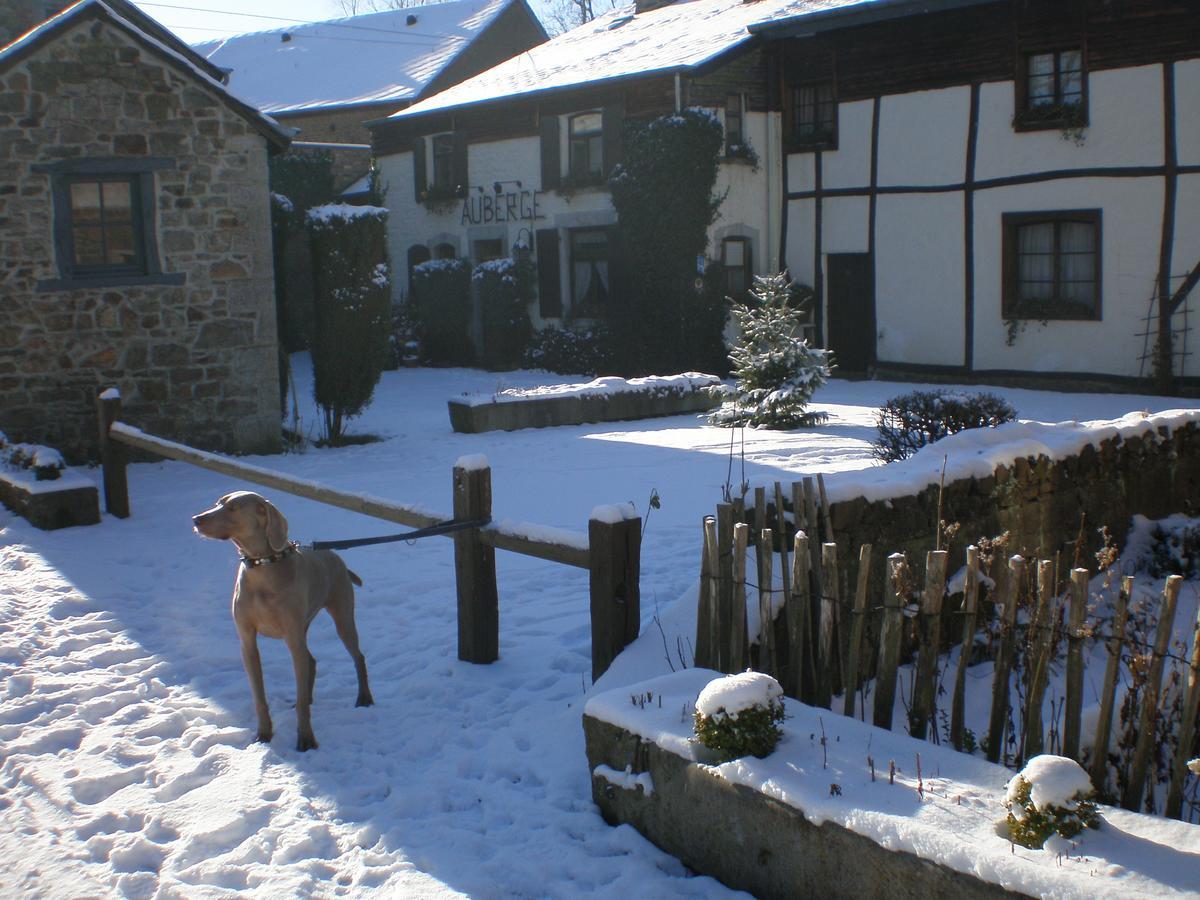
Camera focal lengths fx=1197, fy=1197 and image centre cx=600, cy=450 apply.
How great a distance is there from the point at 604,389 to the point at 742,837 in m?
11.3

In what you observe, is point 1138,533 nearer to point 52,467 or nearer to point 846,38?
point 52,467

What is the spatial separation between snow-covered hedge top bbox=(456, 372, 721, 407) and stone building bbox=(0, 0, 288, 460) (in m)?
2.76

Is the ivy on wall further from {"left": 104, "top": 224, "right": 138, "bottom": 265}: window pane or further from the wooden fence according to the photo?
the wooden fence

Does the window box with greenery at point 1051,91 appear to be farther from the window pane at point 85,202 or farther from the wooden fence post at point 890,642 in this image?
the wooden fence post at point 890,642

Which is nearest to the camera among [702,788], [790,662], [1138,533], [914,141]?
[702,788]

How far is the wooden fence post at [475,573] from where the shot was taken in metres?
5.27

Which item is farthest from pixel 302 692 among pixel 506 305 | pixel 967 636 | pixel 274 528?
pixel 506 305

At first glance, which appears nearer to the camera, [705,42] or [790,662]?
[790,662]

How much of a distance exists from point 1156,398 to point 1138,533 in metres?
7.87

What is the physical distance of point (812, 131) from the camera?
1959 centimetres

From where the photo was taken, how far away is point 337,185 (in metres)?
28.5

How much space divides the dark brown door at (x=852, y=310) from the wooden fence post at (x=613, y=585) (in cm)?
1519

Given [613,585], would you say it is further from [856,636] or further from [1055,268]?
[1055,268]

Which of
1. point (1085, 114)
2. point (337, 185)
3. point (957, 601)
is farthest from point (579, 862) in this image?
point (337, 185)
